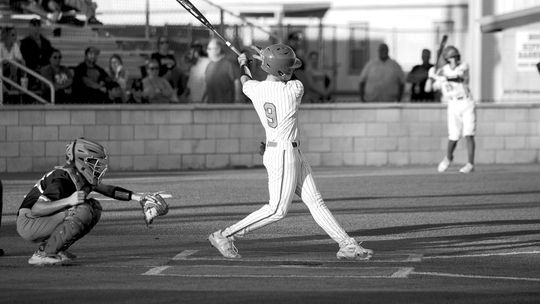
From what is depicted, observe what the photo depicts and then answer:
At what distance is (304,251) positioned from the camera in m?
11.6

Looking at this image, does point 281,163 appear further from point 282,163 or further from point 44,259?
point 44,259

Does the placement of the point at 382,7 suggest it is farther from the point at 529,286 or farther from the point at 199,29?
the point at 529,286

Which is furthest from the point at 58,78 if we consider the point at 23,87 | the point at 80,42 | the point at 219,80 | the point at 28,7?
the point at 28,7

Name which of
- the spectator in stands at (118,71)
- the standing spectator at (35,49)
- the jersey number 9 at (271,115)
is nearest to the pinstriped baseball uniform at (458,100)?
the spectator in stands at (118,71)

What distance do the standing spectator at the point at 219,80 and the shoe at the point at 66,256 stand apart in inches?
462

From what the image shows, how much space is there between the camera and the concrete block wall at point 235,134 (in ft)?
66.4

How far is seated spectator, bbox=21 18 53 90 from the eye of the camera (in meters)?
21.7

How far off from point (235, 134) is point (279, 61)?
10.6 metres

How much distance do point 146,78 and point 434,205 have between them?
311 inches

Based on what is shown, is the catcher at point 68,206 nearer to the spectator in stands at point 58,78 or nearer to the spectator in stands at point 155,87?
the spectator in stands at point 58,78

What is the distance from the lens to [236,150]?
21.4m

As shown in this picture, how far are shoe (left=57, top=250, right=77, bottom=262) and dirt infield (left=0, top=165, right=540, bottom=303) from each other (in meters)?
0.09

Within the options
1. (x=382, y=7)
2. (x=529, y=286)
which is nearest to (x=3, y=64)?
(x=529, y=286)

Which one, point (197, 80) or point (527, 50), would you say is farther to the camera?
point (527, 50)
